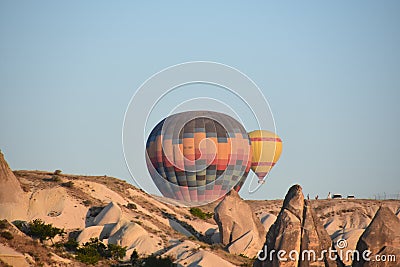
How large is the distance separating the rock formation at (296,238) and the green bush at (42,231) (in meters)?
23.9

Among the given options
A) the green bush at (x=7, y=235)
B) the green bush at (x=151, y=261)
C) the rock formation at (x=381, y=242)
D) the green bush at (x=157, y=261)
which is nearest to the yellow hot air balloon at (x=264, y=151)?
the green bush at (x=151, y=261)

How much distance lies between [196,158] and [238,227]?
19301 mm

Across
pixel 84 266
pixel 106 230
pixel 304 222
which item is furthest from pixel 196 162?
pixel 304 222

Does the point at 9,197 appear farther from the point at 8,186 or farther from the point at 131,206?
the point at 131,206

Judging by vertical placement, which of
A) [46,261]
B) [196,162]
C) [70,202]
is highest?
[196,162]

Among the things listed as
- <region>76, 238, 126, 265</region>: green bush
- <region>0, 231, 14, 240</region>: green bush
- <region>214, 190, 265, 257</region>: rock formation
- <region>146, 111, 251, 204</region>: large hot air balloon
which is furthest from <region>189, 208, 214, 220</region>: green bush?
<region>0, 231, 14, 240</region>: green bush

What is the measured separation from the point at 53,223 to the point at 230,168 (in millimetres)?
25831

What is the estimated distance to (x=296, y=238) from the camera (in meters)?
39.6

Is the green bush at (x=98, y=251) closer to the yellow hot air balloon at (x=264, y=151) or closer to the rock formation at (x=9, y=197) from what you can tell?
the rock formation at (x=9, y=197)

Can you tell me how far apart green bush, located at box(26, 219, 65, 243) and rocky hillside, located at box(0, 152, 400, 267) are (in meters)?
1.33

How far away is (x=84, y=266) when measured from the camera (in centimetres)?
5419

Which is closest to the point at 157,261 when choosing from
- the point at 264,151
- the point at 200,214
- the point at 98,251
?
the point at 98,251

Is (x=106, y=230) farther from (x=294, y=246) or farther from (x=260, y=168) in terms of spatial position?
(x=260, y=168)

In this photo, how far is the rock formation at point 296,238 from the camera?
129 ft
